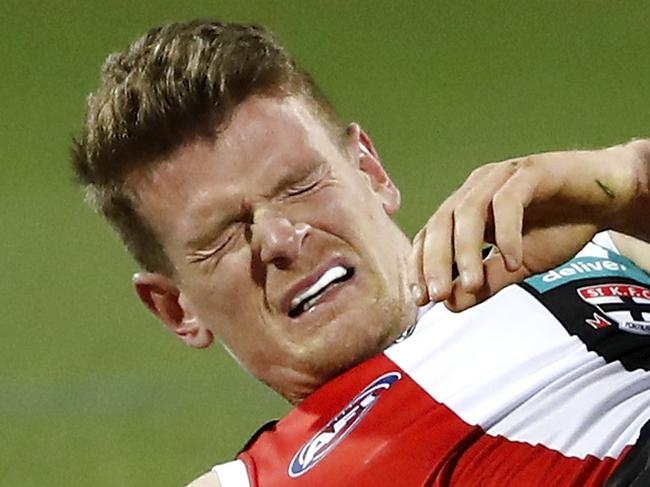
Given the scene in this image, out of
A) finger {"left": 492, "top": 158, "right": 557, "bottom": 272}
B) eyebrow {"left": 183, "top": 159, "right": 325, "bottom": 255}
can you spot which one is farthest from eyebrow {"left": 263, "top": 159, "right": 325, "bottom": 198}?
finger {"left": 492, "top": 158, "right": 557, "bottom": 272}

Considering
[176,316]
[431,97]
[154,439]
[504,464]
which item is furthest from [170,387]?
[504,464]

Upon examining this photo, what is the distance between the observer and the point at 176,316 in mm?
1021

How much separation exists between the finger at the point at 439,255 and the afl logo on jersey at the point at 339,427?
250 millimetres

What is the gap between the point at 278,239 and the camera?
35.6 inches

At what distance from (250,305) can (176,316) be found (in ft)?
0.32

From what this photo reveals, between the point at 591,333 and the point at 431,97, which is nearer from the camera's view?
the point at 591,333

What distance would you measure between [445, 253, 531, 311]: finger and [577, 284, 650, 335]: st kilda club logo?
0.82ft

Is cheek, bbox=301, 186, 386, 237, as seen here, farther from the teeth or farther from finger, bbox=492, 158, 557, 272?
finger, bbox=492, 158, 557, 272

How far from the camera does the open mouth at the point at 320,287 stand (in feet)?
3.00

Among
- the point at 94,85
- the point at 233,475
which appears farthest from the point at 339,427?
the point at 94,85

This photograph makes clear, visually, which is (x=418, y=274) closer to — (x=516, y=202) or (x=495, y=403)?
(x=516, y=202)

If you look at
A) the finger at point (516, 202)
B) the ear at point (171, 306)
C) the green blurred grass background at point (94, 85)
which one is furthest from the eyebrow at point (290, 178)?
the green blurred grass background at point (94, 85)

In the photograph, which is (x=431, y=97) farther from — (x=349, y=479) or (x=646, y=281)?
(x=349, y=479)

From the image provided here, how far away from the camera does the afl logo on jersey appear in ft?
2.98
